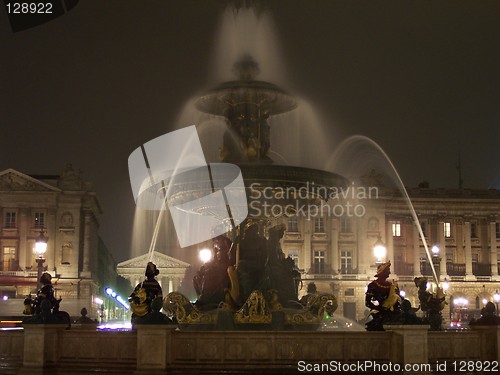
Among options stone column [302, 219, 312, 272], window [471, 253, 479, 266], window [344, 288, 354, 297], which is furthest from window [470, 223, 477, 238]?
stone column [302, 219, 312, 272]

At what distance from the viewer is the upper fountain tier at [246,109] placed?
18391 mm

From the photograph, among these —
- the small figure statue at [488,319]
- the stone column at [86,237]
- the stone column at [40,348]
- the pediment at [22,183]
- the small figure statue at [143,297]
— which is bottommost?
the stone column at [40,348]

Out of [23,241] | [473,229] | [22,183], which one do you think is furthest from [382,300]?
[473,229]

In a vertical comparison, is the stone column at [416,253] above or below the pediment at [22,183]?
below

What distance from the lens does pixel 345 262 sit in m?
86.6

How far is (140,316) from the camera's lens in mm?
13297

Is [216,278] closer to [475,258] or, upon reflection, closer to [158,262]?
[475,258]

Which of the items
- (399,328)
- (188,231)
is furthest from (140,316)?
(188,231)

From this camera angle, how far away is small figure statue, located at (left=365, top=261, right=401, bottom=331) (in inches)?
542

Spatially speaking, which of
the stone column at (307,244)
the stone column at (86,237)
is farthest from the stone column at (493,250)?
the stone column at (86,237)

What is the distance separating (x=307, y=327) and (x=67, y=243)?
70.6m

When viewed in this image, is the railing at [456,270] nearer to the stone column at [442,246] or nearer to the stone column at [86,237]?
the stone column at [442,246]

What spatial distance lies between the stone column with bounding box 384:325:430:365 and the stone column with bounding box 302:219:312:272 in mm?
73339

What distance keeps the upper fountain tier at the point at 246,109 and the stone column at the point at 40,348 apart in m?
6.71
